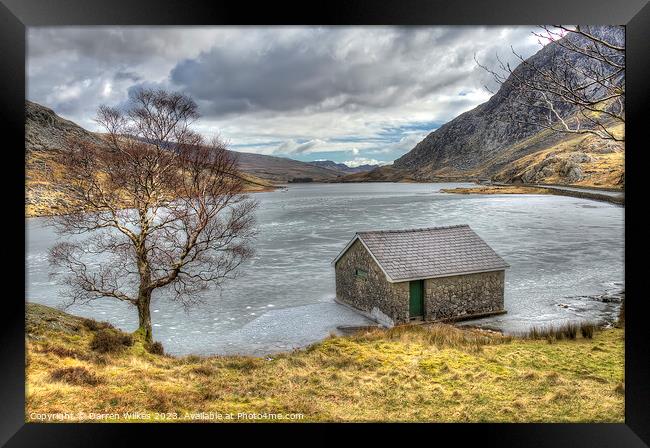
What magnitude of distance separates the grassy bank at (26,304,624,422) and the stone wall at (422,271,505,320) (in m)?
1.85

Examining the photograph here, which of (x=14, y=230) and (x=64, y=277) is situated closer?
(x=14, y=230)

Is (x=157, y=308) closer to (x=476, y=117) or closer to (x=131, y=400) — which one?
(x=131, y=400)

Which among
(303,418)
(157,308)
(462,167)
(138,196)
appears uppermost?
(462,167)

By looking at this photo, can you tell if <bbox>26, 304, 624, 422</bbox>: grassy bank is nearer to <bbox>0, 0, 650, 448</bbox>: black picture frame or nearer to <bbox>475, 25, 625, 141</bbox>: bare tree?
<bbox>0, 0, 650, 448</bbox>: black picture frame

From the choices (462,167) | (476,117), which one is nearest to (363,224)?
(462,167)

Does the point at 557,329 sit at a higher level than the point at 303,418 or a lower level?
higher

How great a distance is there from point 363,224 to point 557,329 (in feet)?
13.5

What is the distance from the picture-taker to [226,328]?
309 inches

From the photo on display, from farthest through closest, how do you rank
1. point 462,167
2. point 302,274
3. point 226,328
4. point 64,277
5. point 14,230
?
1. point 302,274
2. point 462,167
3. point 226,328
4. point 64,277
5. point 14,230

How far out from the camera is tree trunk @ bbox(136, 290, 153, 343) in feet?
21.8

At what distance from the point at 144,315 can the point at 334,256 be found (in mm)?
4248

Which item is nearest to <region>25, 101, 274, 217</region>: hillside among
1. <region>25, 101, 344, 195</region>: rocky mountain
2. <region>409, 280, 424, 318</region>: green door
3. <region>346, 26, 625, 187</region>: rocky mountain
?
<region>25, 101, 344, 195</region>: rocky mountain

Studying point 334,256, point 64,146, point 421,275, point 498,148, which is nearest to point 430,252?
point 421,275
